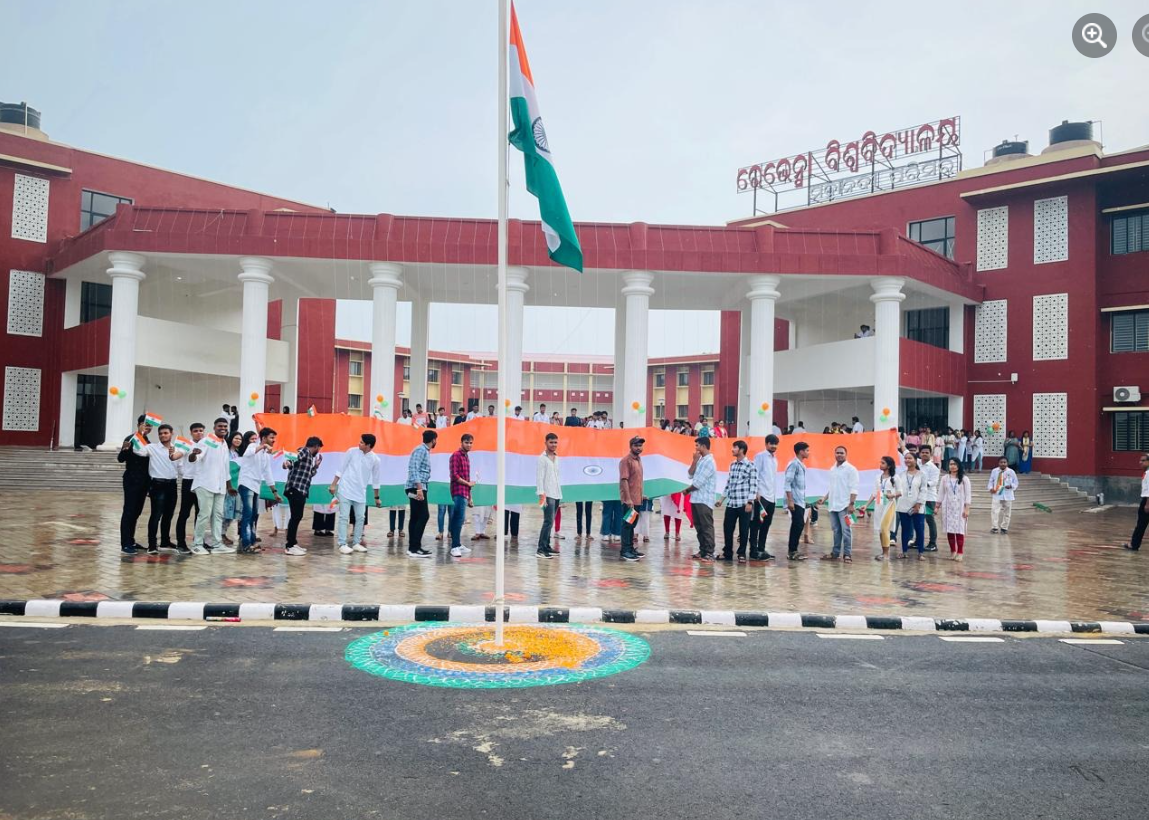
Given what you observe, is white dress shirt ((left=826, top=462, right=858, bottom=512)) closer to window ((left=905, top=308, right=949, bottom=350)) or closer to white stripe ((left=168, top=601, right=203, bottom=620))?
white stripe ((left=168, top=601, right=203, bottom=620))

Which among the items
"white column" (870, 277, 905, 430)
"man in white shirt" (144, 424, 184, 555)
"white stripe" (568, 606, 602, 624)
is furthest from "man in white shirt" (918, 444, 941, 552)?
"white column" (870, 277, 905, 430)

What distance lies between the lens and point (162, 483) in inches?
452

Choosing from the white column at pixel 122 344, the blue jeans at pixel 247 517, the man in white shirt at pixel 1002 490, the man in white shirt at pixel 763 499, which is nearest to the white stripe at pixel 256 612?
the blue jeans at pixel 247 517

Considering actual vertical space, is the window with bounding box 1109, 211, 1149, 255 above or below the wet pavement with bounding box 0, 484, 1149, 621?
above

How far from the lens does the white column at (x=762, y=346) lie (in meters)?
25.2

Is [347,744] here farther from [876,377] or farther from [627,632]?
[876,377]

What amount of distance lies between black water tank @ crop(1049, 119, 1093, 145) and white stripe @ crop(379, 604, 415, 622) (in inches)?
1255

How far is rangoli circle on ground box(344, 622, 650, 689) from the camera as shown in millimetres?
5969

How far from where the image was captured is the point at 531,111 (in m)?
7.12

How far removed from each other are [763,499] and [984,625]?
15.0ft

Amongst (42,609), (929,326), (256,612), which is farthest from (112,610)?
(929,326)

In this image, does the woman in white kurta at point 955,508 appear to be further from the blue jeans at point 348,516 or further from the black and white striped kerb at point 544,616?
the blue jeans at point 348,516

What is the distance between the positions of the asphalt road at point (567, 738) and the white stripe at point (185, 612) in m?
1.04

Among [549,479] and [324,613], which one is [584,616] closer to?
[324,613]
